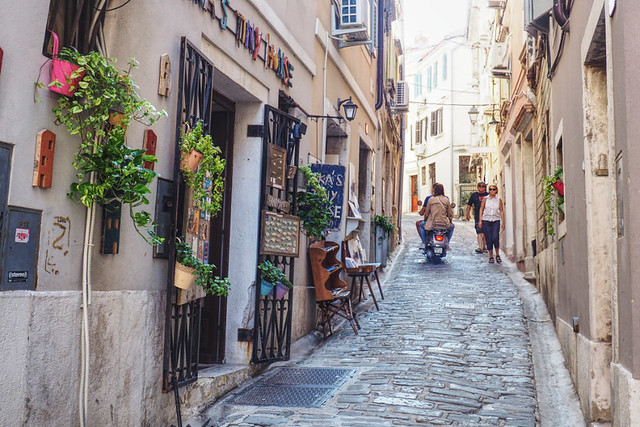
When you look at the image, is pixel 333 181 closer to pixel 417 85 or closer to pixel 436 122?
pixel 436 122

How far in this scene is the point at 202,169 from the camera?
16.4 ft

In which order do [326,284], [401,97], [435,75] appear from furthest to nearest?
[435,75] → [401,97] → [326,284]

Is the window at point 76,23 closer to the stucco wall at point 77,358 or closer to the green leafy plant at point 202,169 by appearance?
the green leafy plant at point 202,169

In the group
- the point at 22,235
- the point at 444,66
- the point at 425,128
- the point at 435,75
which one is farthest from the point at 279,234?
the point at 435,75

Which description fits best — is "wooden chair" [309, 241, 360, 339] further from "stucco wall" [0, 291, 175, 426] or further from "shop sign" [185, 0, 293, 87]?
"stucco wall" [0, 291, 175, 426]

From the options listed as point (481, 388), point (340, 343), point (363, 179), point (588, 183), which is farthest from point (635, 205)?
point (363, 179)

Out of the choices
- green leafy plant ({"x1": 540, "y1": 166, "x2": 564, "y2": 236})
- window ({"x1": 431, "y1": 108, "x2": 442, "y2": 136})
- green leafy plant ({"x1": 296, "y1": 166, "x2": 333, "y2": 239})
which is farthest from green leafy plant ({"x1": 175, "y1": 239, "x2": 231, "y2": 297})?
window ({"x1": 431, "y1": 108, "x2": 442, "y2": 136})

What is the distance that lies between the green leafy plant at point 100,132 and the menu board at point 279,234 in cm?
270

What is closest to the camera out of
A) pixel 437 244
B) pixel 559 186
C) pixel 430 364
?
pixel 430 364

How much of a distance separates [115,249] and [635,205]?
3052 millimetres

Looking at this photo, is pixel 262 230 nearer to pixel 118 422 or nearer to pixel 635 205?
pixel 118 422

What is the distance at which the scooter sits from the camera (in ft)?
47.5

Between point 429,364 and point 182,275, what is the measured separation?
304 centimetres

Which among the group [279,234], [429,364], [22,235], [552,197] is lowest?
[429,364]
